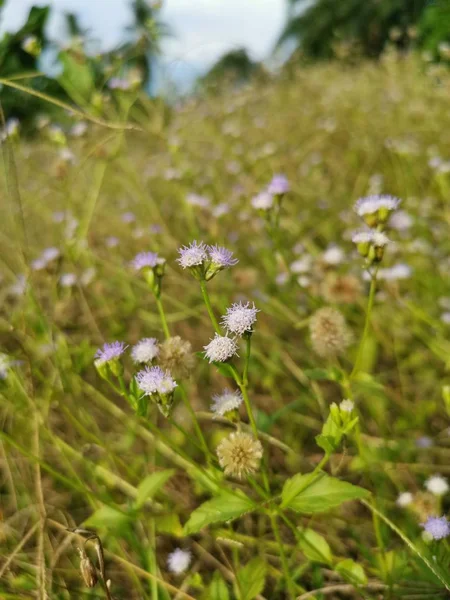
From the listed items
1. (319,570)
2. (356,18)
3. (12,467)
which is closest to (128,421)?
(12,467)

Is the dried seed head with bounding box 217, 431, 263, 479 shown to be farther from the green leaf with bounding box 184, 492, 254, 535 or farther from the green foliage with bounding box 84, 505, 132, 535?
the green foliage with bounding box 84, 505, 132, 535

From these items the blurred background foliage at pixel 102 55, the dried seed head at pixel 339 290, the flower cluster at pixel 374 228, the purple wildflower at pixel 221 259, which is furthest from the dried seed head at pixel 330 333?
the blurred background foliage at pixel 102 55

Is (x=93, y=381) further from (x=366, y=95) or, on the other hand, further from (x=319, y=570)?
(x=366, y=95)

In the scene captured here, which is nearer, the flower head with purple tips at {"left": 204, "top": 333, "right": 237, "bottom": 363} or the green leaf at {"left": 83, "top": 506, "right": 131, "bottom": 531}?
the flower head with purple tips at {"left": 204, "top": 333, "right": 237, "bottom": 363}

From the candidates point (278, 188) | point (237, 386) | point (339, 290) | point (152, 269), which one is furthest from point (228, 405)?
point (237, 386)

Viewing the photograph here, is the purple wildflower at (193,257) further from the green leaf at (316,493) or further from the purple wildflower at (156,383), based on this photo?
the green leaf at (316,493)

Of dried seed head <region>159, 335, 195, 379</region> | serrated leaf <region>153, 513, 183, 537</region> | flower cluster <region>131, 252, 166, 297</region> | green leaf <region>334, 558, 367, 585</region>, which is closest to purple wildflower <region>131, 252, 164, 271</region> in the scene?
flower cluster <region>131, 252, 166, 297</region>
